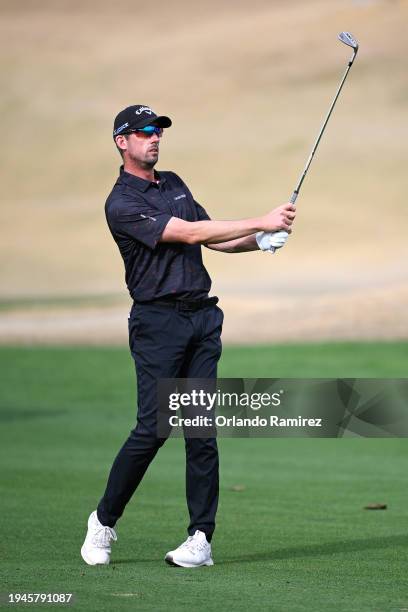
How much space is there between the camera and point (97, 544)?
5.07m

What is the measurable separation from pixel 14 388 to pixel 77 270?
41.7 ft

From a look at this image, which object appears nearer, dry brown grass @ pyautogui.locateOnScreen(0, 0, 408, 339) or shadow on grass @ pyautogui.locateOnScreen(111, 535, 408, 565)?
shadow on grass @ pyautogui.locateOnScreen(111, 535, 408, 565)

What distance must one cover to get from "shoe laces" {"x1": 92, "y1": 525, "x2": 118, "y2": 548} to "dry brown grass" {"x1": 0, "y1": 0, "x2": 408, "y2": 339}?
16.0m

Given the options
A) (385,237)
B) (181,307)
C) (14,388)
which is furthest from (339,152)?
(181,307)

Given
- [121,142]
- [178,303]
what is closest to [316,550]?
[178,303]

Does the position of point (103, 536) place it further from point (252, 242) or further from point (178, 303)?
point (252, 242)

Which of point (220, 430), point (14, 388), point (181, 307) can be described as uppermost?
point (181, 307)

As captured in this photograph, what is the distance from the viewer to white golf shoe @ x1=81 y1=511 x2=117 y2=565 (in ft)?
16.5

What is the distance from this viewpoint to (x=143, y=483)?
7.93 meters

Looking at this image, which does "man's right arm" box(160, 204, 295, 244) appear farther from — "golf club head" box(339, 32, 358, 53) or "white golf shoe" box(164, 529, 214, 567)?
"white golf shoe" box(164, 529, 214, 567)

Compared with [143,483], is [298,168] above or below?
above

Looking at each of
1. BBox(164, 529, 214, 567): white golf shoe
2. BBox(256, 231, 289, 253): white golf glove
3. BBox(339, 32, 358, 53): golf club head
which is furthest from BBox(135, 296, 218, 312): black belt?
BBox(339, 32, 358, 53): golf club head

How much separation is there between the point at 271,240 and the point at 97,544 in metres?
1.26

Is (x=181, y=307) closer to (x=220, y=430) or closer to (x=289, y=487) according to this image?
(x=220, y=430)
